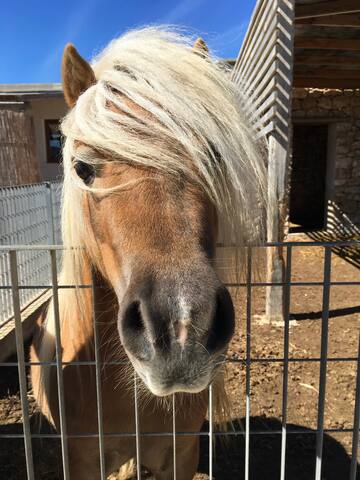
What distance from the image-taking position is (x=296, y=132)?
11.7 meters

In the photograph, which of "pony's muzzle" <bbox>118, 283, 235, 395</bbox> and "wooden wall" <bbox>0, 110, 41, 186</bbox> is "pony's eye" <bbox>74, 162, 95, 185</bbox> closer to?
"pony's muzzle" <bbox>118, 283, 235, 395</bbox>

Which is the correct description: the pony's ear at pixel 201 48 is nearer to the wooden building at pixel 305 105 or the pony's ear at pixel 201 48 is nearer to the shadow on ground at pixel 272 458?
the wooden building at pixel 305 105

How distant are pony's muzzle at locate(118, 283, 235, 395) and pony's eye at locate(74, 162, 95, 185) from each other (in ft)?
1.80

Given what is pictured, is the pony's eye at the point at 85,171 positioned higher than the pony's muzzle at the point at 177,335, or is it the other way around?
the pony's eye at the point at 85,171

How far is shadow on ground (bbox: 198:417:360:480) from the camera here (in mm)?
2629

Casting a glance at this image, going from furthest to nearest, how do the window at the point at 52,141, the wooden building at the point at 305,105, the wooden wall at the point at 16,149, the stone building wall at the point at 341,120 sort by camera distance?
the window at the point at 52,141
the stone building wall at the point at 341,120
the wooden wall at the point at 16,149
the wooden building at the point at 305,105

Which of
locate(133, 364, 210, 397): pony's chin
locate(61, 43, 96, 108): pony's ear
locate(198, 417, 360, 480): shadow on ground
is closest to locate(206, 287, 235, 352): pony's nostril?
locate(133, 364, 210, 397): pony's chin

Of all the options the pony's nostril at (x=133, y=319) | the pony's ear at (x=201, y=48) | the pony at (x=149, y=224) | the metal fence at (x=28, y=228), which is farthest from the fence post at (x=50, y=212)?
the pony's nostril at (x=133, y=319)

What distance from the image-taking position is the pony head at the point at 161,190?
96cm

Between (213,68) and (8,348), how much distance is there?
12.3 feet

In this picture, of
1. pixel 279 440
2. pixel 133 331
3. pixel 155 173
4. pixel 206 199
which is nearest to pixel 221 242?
pixel 206 199

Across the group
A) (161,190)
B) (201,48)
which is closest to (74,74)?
(201,48)

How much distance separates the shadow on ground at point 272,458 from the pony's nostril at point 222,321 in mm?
1835

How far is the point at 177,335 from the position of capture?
93cm
